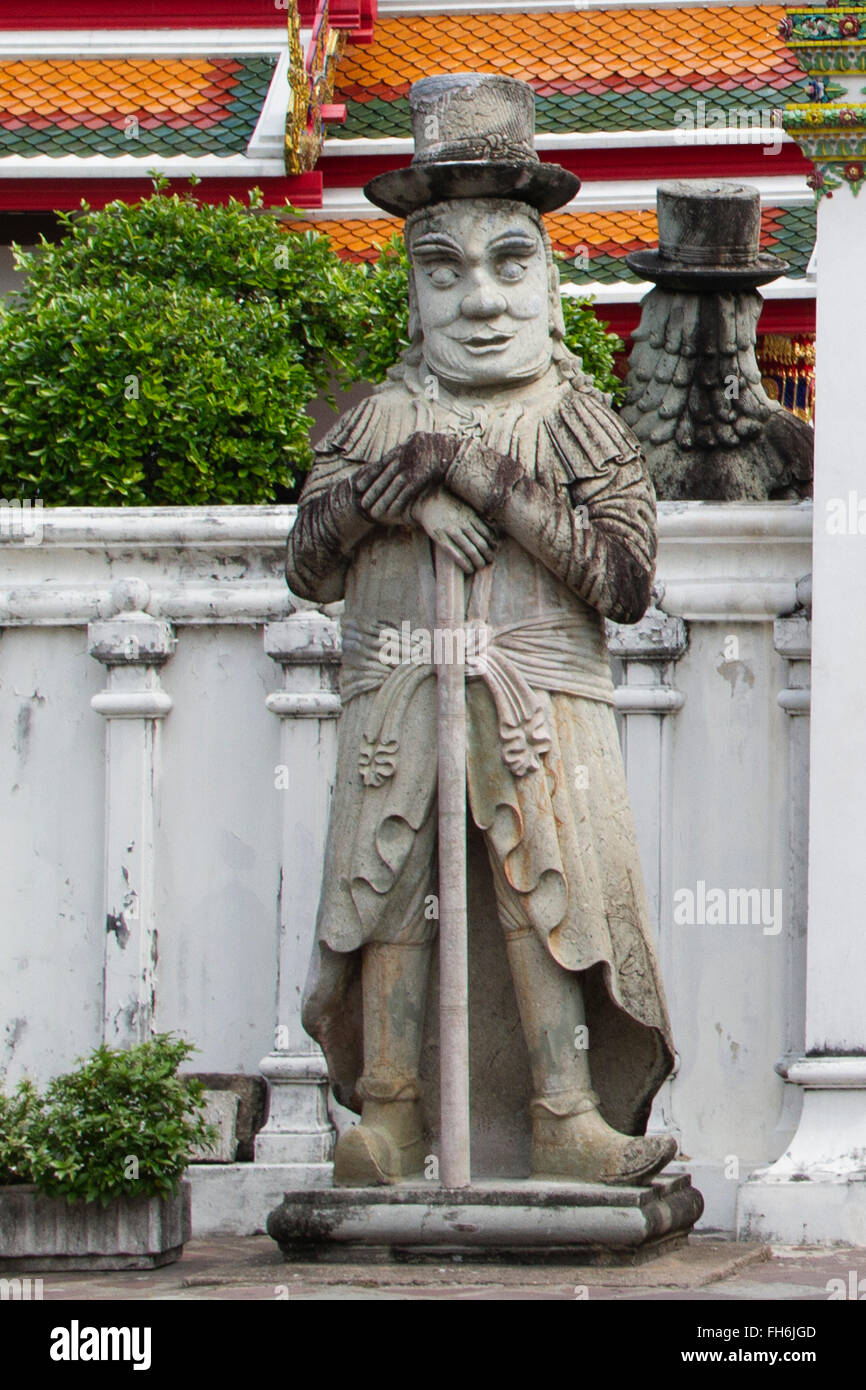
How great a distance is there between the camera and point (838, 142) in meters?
8.29

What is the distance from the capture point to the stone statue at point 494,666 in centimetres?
729

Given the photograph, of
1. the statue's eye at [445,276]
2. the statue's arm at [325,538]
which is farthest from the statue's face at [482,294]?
the statue's arm at [325,538]

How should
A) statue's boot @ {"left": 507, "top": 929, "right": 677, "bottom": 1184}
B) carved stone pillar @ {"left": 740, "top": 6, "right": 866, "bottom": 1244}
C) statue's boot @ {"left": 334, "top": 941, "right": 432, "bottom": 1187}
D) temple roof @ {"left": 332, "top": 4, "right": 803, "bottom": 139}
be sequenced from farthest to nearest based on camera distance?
temple roof @ {"left": 332, "top": 4, "right": 803, "bottom": 139}, carved stone pillar @ {"left": 740, "top": 6, "right": 866, "bottom": 1244}, statue's boot @ {"left": 334, "top": 941, "right": 432, "bottom": 1187}, statue's boot @ {"left": 507, "top": 929, "right": 677, "bottom": 1184}

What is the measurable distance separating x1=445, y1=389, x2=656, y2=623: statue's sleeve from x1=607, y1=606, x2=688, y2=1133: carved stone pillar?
1.17 meters

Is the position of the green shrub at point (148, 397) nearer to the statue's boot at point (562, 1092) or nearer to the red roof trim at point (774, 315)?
the red roof trim at point (774, 315)

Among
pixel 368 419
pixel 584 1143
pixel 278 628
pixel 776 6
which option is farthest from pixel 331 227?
pixel 584 1143

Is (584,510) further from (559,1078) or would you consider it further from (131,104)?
(131,104)

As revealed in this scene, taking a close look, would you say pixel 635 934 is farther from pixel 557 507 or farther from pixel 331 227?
pixel 331 227

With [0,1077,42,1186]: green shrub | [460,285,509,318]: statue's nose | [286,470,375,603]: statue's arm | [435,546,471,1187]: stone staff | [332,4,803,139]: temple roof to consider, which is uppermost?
[332,4,803,139]: temple roof

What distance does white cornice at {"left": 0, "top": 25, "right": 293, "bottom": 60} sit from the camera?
15.2 metres

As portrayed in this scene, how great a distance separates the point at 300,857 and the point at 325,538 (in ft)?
5.00

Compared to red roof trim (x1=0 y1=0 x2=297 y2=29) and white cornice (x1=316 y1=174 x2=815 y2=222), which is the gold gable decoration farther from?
red roof trim (x1=0 y1=0 x2=297 y2=29)

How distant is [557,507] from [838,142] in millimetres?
1745

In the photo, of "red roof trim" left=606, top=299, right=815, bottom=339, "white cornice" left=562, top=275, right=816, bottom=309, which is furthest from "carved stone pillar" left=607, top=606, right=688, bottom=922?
"red roof trim" left=606, top=299, right=815, bottom=339
